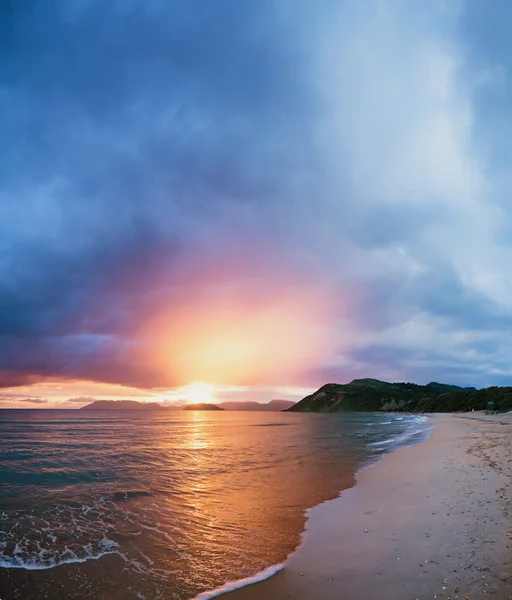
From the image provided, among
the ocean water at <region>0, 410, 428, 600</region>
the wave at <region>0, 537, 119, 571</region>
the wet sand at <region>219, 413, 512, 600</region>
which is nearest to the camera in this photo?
the wet sand at <region>219, 413, 512, 600</region>

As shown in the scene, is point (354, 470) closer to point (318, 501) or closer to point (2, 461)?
point (318, 501)

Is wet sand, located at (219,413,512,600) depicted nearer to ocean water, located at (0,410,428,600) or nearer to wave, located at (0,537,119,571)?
ocean water, located at (0,410,428,600)

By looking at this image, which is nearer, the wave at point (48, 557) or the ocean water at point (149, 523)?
the ocean water at point (149, 523)

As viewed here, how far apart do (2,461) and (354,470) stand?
31.6 m

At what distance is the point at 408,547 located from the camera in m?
10.3

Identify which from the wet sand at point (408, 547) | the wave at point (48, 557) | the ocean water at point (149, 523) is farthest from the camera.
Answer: the wave at point (48, 557)

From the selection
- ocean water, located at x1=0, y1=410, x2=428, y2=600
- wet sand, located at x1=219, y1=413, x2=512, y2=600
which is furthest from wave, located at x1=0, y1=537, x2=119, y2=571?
wet sand, located at x1=219, y1=413, x2=512, y2=600

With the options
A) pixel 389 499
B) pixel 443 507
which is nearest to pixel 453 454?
pixel 389 499

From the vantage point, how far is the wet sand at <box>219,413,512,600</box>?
8.01 meters

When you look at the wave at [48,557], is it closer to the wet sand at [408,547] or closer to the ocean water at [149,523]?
the ocean water at [149,523]

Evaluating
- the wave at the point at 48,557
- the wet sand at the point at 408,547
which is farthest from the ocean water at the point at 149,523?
the wet sand at the point at 408,547

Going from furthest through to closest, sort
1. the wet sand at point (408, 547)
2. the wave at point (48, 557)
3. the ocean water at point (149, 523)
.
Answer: the wave at point (48, 557)
the ocean water at point (149, 523)
the wet sand at point (408, 547)

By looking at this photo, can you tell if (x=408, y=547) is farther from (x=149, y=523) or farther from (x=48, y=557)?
(x=48, y=557)

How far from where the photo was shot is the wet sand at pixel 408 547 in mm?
8008
